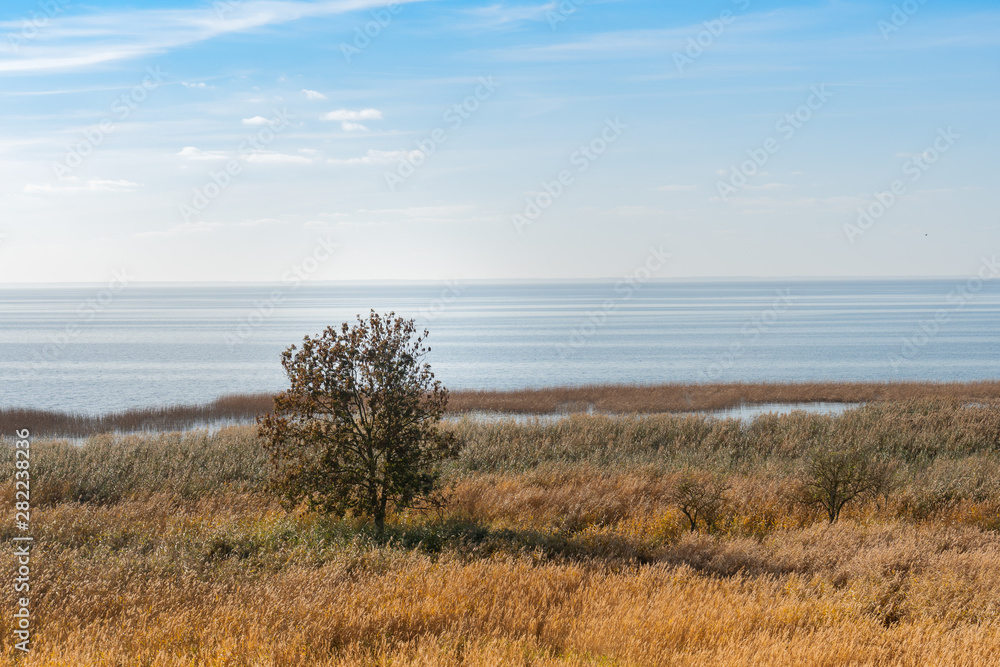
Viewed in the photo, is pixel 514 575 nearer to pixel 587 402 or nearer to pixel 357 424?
pixel 357 424

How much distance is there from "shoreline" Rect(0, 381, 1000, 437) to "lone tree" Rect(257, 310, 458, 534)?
86.0 feet

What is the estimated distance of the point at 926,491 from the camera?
15.8 meters

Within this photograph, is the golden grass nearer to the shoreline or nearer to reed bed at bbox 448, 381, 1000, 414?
the shoreline

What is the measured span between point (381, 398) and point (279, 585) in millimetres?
3887

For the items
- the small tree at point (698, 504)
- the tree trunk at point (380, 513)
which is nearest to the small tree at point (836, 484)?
the small tree at point (698, 504)

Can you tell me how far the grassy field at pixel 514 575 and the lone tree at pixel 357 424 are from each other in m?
0.66

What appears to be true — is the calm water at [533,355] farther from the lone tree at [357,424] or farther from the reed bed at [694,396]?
the lone tree at [357,424]

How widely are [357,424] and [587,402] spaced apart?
32.5 m

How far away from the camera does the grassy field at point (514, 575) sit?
720 centimetres

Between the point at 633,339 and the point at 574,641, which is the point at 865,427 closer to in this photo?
the point at 574,641

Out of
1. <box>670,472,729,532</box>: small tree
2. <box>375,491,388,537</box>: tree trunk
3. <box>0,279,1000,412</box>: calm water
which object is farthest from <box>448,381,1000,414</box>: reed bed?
<box>375,491,388,537</box>: tree trunk

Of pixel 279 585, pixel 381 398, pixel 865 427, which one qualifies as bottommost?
pixel 865 427

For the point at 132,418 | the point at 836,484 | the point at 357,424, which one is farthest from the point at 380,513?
the point at 132,418

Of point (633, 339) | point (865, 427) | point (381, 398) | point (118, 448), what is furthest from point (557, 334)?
point (381, 398)
